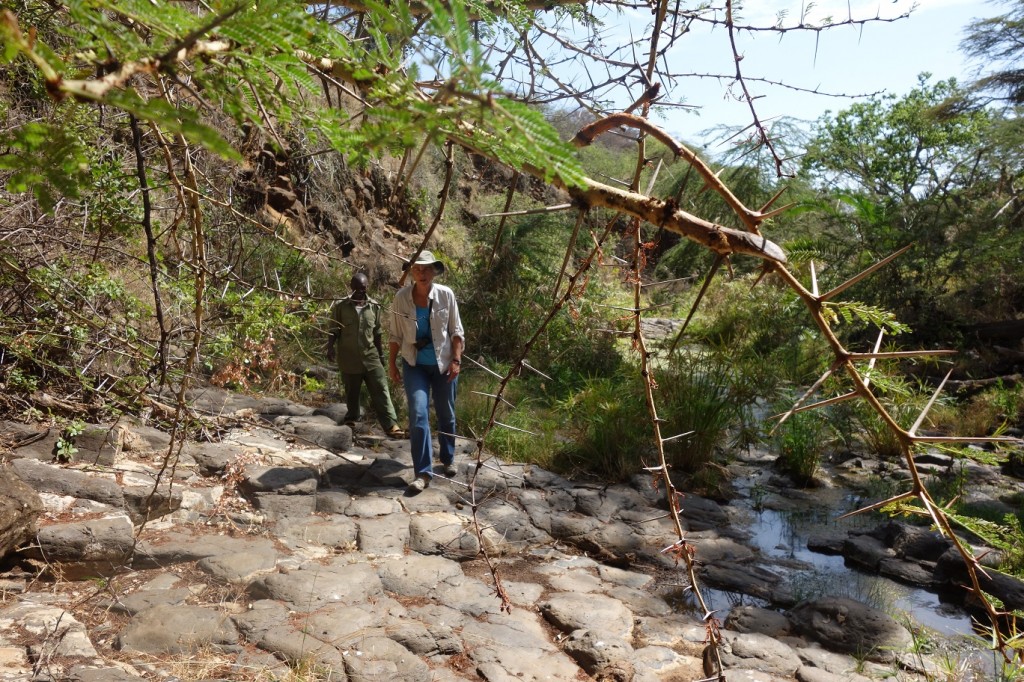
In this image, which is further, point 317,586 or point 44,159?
point 317,586

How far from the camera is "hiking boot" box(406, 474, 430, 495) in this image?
6219 mm

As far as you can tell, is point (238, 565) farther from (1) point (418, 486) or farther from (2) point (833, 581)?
(2) point (833, 581)

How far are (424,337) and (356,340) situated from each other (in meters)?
1.66

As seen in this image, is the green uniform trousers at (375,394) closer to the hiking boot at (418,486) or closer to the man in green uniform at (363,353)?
the man in green uniform at (363,353)

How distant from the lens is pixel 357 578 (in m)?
4.71

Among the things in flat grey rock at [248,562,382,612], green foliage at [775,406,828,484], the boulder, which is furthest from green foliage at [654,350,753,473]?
the boulder

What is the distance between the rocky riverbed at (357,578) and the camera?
3771 mm

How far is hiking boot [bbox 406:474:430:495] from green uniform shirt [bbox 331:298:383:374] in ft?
5.12

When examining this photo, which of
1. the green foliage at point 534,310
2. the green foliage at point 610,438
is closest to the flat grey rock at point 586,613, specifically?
the green foliage at point 610,438

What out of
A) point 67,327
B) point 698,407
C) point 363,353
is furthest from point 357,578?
point 698,407

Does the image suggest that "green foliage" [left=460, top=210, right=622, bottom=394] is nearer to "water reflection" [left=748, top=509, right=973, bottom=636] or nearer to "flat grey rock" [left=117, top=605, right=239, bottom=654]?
"water reflection" [left=748, top=509, right=973, bottom=636]

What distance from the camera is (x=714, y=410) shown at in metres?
7.85

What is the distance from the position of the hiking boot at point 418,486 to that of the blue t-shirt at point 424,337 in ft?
3.06

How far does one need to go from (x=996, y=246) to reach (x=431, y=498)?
8.97m
